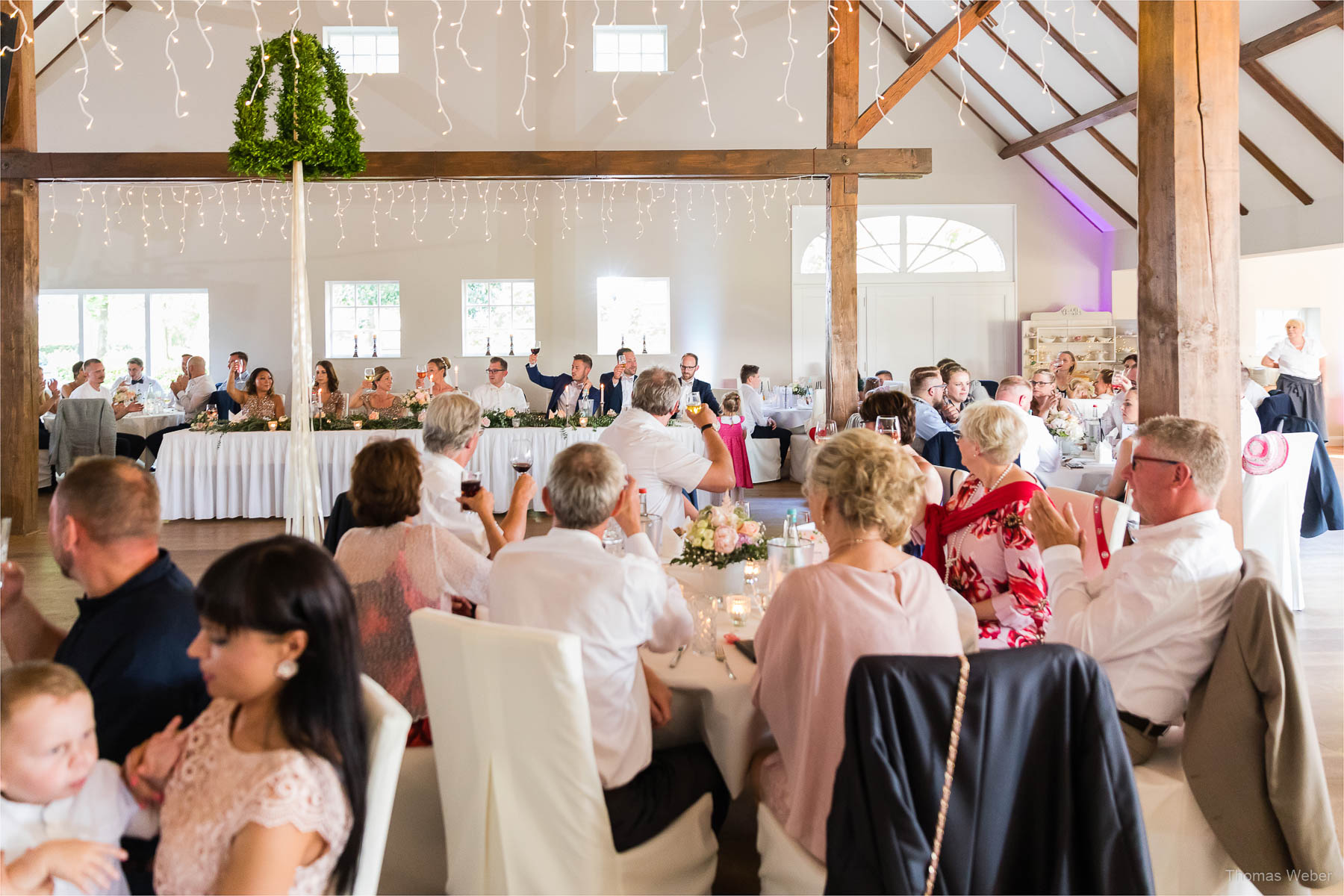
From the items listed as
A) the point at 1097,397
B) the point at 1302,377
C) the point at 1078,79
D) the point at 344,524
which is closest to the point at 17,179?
the point at 344,524

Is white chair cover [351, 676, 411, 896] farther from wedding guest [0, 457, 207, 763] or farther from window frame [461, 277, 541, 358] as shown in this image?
window frame [461, 277, 541, 358]

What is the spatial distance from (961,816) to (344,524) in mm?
2389

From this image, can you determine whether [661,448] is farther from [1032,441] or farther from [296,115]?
[296,115]

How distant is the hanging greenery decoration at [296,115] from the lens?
15.8 ft

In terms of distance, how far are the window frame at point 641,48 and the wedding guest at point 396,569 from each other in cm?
1118

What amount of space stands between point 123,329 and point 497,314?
4631 mm

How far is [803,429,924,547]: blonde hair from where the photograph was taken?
1.93 meters

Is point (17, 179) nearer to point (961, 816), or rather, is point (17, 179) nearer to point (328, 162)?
point (328, 162)

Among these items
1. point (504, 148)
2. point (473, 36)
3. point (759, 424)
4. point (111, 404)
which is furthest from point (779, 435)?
point (473, 36)

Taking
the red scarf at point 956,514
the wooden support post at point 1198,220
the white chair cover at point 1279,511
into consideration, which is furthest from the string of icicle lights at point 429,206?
the red scarf at point 956,514

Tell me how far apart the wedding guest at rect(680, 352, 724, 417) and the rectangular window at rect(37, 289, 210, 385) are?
612cm

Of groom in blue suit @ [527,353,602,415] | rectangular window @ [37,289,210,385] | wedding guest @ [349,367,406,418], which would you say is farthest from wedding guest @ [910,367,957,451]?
rectangular window @ [37,289,210,385]

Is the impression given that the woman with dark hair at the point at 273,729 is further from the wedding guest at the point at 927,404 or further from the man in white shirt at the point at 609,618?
the wedding guest at the point at 927,404

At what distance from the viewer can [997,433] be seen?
2773mm
